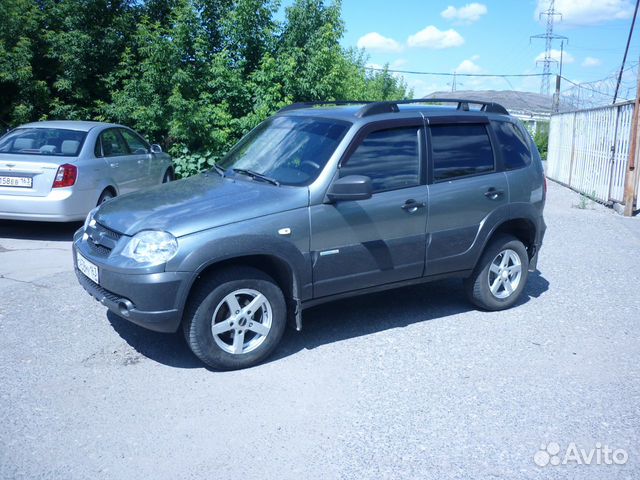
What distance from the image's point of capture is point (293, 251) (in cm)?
477

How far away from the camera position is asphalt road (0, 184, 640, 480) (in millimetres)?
3541

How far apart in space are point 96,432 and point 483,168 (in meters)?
4.06

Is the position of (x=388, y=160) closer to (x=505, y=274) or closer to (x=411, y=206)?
(x=411, y=206)

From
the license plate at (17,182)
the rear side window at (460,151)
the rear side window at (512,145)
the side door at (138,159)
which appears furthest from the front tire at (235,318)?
the side door at (138,159)

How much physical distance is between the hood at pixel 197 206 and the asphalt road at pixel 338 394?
1.08 m

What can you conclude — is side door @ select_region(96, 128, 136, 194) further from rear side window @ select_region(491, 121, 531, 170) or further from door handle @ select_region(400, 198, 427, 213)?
rear side window @ select_region(491, 121, 531, 170)

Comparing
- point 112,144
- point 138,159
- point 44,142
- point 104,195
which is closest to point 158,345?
point 104,195

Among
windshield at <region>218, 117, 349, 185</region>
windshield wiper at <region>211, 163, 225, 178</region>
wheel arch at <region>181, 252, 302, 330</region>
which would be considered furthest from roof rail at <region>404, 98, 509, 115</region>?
wheel arch at <region>181, 252, 302, 330</region>

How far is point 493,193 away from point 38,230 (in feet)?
22.4

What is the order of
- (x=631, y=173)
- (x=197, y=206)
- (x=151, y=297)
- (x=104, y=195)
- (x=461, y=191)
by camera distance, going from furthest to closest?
1. (x=631, y=173)
2. (x=104, y=195)
3. (x=461, y=191)
4. (x=197, y=206)
5. (x=151, y=297)

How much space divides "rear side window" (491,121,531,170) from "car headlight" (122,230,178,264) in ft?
11.2

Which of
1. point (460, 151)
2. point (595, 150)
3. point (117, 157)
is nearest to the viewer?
point (460, 151)

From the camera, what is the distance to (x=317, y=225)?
16.0 feet

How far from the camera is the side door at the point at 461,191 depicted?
556 centimetres
